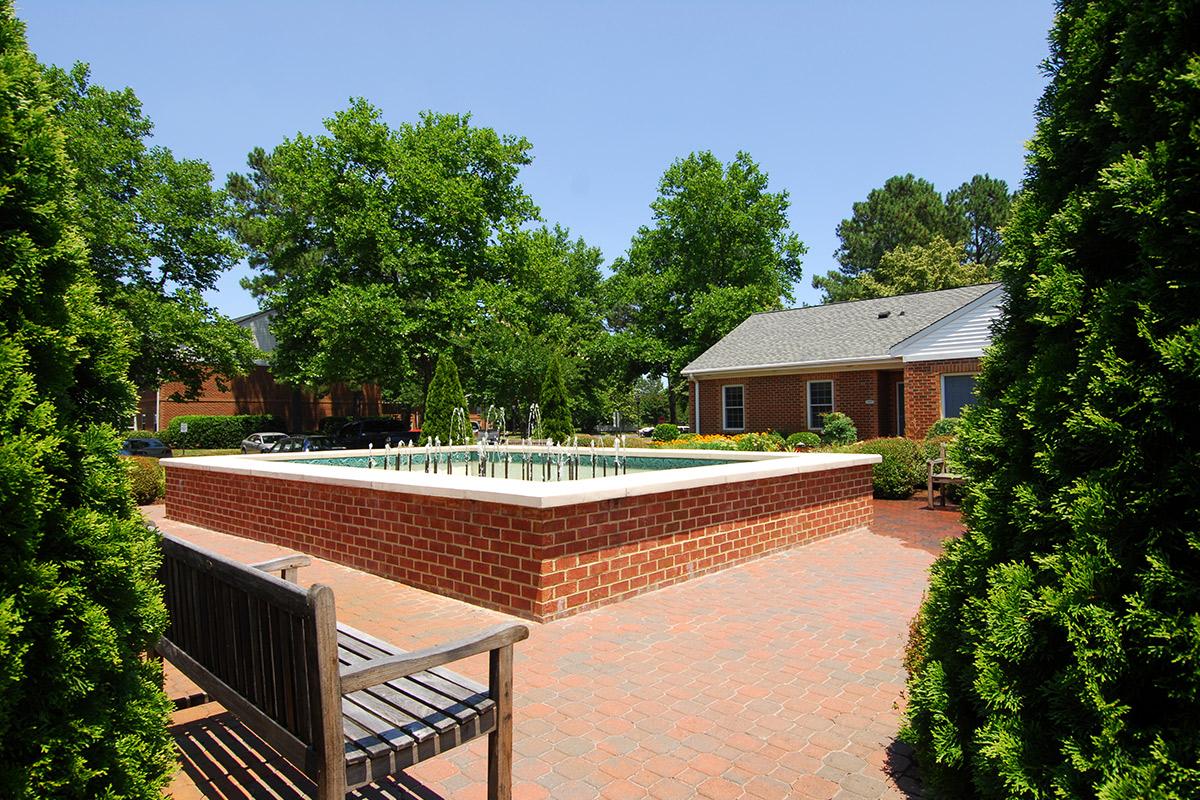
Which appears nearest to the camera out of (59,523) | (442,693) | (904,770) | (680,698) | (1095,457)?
(59,523)

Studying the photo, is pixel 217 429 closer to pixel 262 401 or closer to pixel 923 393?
pixel 262 401

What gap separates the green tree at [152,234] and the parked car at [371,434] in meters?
5.35

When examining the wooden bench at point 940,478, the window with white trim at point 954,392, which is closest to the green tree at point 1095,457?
the wooden bench at point 940,478

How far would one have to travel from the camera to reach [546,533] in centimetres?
571

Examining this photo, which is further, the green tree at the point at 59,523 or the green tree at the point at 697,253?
the green tree at the point at 697,253

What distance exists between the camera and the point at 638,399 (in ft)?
200

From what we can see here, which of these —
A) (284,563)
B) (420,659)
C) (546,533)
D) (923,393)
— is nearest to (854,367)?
(923,393)

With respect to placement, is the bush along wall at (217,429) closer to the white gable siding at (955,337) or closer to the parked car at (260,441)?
the parked car at (260,441)

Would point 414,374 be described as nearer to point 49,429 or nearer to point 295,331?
point 295,331

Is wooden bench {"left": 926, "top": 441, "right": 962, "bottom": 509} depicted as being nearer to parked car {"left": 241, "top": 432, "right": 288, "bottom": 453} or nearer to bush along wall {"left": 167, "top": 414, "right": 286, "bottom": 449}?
parked car {"left": 241, "top": 432, "right": 288, "bottom": 453}

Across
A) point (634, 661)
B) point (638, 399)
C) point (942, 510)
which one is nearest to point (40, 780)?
point (634, 661)

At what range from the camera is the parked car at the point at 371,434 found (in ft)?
102

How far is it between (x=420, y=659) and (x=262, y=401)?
45.0m

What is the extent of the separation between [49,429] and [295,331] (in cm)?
3005
